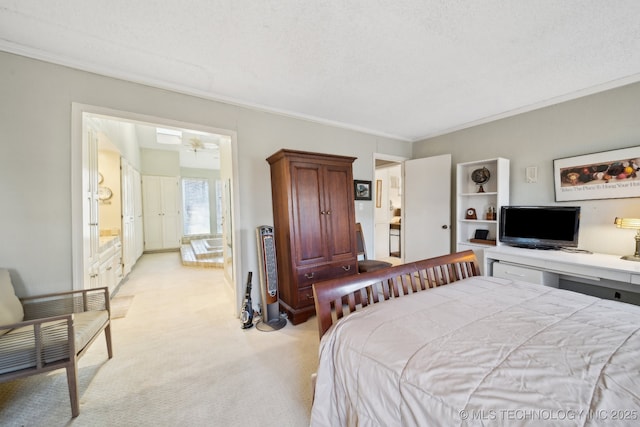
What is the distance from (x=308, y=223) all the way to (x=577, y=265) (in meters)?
2.59

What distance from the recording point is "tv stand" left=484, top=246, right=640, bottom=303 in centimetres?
221

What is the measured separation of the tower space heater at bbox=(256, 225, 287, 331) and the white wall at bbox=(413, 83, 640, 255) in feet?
10.5

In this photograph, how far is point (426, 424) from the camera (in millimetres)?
840

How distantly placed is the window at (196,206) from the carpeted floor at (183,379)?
19.3 feet

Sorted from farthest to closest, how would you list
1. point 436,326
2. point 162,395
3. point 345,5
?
point 162,395 < point 345,5 < point 436,326

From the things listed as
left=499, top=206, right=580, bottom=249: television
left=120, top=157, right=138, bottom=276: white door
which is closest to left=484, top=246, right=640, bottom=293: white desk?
left=499, top=206, right=580, bottom=249: television

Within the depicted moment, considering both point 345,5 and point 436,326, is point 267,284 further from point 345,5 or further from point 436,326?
point 345,5

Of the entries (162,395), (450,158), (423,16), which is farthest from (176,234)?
(423,16)

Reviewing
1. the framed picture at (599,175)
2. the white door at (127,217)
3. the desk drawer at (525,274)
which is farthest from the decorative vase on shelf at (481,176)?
the white door at (127,217)

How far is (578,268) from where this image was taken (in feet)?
7.88

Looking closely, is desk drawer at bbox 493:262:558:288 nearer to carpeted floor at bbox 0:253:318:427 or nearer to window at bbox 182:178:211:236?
carpeted floor at bbox 0:253:318:427

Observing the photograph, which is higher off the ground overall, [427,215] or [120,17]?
[120,17]

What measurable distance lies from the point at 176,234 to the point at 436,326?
7.71m

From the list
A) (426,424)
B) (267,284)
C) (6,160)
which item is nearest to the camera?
(426,424)
